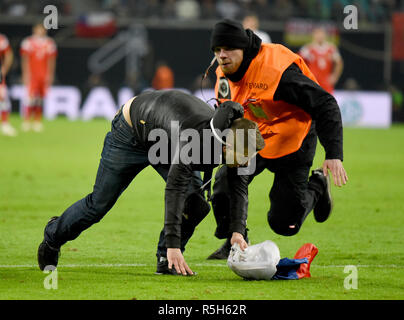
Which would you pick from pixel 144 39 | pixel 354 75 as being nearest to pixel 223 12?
pixel 144 39

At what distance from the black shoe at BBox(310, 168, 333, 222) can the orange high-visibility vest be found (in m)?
0.69

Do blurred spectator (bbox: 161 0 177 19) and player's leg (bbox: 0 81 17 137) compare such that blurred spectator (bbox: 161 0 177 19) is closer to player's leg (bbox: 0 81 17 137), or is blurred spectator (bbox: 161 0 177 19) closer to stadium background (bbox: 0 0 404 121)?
stadium background (bbox: 0 0 404 121)

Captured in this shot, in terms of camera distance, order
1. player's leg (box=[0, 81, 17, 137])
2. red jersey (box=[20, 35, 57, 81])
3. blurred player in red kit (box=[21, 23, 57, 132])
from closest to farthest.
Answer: player's leg (box=[0, 81, 17, 137])
blurred player in red kit (box=[21, 23, 57, 132])
red jersey (box=[20, 35, 57, 81])

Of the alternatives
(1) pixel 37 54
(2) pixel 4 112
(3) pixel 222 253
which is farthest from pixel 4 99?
(3) pixel 222 253

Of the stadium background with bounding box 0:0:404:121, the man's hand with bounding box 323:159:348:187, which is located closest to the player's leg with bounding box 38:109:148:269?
the man's hand with bounding box 323:159:348:187

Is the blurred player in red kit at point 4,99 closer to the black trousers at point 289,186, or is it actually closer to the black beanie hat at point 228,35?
the black trousers at point 289,186

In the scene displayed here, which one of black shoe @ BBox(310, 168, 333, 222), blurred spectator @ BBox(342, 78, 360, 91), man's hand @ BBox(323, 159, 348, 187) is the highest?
blurred spectator @ BBox(342, 78, 360, 91)

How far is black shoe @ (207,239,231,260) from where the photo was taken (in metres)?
7.11

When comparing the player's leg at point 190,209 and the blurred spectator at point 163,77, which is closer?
the player's leg at point 190,209

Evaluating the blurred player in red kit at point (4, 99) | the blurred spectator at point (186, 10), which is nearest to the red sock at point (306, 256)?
the blurred player in red kit at point (4, 99)

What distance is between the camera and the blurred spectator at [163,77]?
2581 centimetres

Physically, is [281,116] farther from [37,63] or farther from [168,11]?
[168,11]

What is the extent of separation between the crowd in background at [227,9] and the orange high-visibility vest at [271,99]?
763 inches
